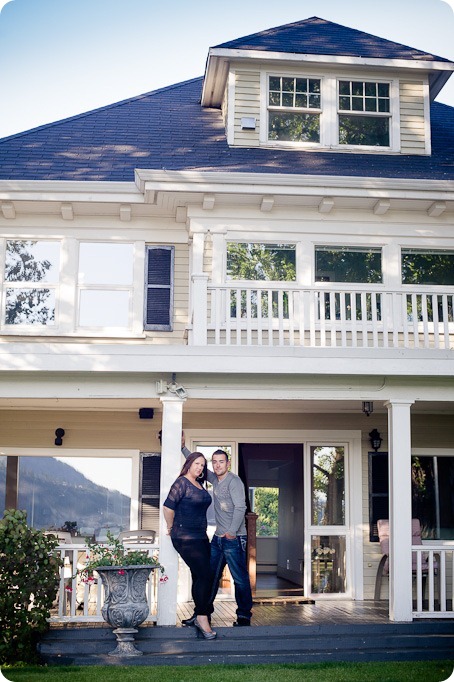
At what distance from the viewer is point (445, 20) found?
10.6 metres

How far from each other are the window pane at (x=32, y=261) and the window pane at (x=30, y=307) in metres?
0.21

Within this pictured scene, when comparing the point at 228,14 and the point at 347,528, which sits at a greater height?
the point at 228,14

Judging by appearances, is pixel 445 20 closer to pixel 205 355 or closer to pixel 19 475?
pixel 205 355

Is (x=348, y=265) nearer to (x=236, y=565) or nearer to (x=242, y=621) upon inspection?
(x=236, y=565)

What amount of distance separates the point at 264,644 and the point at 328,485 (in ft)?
12.7

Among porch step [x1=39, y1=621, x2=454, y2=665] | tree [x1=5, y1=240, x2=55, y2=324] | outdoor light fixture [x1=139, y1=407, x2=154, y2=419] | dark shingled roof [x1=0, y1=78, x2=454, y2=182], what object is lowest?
porch step [x1=39, y1=621, x2=454, y2=665]

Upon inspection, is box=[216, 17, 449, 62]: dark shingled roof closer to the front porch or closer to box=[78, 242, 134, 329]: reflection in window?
box=[78, 242, 134, 329]: reflection in window

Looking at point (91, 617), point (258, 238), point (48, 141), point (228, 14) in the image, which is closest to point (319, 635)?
point (91, 617)

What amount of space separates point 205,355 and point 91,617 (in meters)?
2.98

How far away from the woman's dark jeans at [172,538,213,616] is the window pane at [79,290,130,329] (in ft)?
12.9

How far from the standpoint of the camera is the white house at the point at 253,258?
37.9 ft

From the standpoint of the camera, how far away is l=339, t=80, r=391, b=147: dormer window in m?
13.0

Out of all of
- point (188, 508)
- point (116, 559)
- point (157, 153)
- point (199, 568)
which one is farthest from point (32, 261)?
point (199, 568)

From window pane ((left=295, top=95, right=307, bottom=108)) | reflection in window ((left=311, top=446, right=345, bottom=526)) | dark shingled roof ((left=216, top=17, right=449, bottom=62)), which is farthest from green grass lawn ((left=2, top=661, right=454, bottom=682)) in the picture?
dark shingled roof ((left=216, top=17, right=449, bottom=62))
